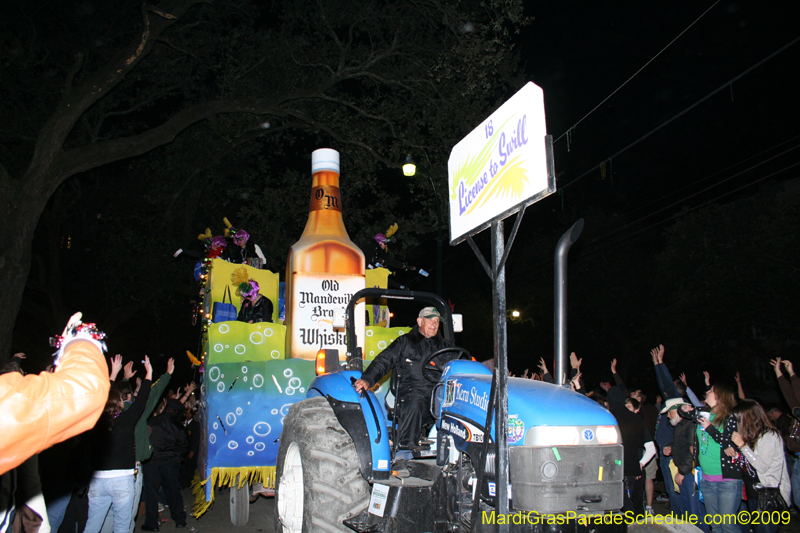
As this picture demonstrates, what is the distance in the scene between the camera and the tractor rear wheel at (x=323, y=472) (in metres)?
4.05

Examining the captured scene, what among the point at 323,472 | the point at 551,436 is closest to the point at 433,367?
the point at 323,472

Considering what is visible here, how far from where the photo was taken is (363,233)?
16.2 meters

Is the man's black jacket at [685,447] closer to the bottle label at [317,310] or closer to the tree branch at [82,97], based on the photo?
the bottle label at [317,310]

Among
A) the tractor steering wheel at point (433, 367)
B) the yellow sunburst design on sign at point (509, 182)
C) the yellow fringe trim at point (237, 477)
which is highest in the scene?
the yellow sunburst design on sign at point (509, 182)

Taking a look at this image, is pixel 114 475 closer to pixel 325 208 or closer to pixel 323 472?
pixel 323 472

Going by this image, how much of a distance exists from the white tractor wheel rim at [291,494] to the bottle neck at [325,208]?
11.2 ft

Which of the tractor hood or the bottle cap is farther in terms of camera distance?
the bottle cap

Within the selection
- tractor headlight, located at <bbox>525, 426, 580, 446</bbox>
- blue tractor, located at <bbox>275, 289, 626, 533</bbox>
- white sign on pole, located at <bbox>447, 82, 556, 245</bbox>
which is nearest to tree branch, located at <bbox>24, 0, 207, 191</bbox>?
blue tractor, located at <bbox>275, 289, 626, 533</bbox>

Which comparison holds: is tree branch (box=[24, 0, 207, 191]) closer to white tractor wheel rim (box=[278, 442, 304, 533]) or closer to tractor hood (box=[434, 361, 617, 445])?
white tractor wheel rim (box=[278, 442, 304, 533])

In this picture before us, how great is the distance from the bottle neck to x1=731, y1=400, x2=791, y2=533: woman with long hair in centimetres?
514

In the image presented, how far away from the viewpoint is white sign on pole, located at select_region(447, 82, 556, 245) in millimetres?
2889

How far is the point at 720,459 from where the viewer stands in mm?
5242

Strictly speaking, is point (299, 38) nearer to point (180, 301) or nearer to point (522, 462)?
point (180, 301)

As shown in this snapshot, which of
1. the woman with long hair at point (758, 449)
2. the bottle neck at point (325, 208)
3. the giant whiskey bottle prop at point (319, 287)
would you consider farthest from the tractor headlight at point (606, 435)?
the bottle neck at point (325, 208)
